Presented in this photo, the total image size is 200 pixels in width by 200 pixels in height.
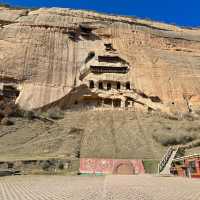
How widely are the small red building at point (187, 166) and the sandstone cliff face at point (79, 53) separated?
65.8ft

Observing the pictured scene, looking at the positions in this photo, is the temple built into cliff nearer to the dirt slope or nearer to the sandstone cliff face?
Result: the sandstone cliff face

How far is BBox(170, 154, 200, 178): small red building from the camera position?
20289 mm

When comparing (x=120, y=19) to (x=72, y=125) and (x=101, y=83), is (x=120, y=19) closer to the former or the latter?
(x=101, y=83)

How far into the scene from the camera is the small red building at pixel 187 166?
66.6 ft

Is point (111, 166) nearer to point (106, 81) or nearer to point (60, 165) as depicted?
point (60, 165)

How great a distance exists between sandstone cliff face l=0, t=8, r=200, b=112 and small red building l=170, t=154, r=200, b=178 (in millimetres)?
20061

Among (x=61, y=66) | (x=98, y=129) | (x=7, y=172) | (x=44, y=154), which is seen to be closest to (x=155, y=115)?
(x=98, y=129)

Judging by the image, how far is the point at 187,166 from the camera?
849 inches

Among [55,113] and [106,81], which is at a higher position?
[106,81]

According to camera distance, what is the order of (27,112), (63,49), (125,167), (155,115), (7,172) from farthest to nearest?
(63,49) < (155,115) < (27,112) < (125,167) < (7,172)

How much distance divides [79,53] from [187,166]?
2943 cm

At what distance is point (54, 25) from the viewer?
162 ft

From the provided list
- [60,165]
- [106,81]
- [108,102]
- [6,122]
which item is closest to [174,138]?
[60,165]

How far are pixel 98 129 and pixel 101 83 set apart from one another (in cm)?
1229
